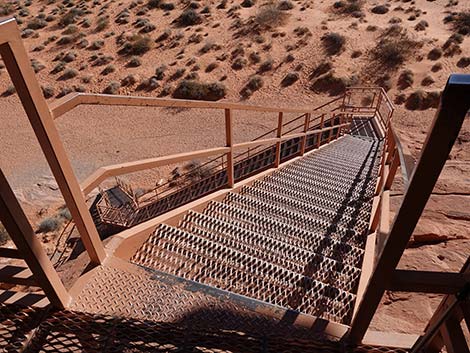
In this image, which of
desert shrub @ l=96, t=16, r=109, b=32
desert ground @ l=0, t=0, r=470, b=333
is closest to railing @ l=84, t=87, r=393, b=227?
desert ground @ l=0, t=0, r=470, b=333

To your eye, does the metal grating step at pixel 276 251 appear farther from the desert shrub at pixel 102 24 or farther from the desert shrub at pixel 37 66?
the desert shrub at pixel 102 24

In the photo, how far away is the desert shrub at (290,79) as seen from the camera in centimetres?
2127

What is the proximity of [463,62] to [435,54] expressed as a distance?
171 centimetres

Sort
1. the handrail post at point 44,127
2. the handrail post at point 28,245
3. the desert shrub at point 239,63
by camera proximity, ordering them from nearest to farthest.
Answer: the handrail post at point 44,127, the handrail post at point 28,245, the desert shrub at point 239,63

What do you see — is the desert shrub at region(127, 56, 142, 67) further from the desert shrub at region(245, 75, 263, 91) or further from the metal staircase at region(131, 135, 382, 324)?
the metal staircase at region(131, 135, 382, 324)

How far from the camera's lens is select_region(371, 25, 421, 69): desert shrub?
21266mm

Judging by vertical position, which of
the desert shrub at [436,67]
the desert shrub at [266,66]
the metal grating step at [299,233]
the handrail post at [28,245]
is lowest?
the desert shrub at [266,66]

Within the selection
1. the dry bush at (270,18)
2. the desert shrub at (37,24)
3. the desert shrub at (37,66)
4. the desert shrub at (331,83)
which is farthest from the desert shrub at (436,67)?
the desert shrub at (37,24)

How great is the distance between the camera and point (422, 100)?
18.1 m

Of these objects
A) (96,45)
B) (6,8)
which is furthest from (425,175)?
(6,8)

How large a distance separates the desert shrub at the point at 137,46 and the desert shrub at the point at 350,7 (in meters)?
14.4

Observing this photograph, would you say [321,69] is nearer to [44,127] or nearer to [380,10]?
[380,10]

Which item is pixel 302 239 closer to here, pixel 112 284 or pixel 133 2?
pixel 112 284

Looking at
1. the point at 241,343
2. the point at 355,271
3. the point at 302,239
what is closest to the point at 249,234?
the point at 302,239
